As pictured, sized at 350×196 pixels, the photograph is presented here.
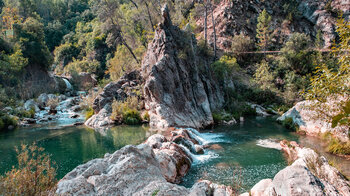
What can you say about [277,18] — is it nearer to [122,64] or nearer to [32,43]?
[122,64]

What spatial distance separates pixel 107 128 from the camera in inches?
817

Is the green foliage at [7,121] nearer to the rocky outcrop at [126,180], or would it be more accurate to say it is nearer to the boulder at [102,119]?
the boulder at [102,119]

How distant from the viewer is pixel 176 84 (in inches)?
843

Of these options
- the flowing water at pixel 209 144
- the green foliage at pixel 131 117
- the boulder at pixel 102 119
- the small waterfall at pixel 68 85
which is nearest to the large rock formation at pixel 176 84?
the green foliage at pixel 131 117

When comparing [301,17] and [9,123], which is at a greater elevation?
[301,17]

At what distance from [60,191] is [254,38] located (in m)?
40.6

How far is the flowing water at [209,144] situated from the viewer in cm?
1034

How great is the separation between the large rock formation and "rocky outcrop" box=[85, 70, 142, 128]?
2.14 m

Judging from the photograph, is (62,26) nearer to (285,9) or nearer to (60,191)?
(285,9)

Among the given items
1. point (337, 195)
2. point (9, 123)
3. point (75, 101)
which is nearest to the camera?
point (337, 195)

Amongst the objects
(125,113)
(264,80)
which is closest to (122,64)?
(125,113)

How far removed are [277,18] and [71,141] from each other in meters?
42.0

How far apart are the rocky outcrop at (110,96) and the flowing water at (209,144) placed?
200 cm

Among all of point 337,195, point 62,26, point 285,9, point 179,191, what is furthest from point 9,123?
point 62,26
